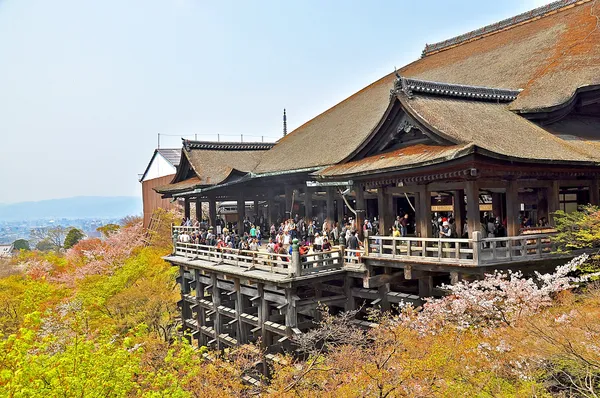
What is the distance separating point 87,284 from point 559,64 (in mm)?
24622

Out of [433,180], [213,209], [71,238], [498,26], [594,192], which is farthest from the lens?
[71,238]

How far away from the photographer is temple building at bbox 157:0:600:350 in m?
13.1

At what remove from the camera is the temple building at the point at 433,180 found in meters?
13.1

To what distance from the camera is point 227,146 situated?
3022 centimetres

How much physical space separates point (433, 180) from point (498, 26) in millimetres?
18222

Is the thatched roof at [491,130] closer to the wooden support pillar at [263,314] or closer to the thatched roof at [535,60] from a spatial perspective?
the thatched roof at [535,60]

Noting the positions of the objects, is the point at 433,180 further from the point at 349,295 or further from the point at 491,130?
the point at 349,295

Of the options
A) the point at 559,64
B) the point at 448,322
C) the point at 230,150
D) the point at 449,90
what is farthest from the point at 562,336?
the point at 230,150

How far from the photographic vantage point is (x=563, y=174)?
14.2m

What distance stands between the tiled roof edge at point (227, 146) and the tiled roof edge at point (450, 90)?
1610cm

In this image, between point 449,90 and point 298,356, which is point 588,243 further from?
point 298,356

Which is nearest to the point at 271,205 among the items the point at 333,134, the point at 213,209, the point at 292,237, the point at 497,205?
the point at 213,209

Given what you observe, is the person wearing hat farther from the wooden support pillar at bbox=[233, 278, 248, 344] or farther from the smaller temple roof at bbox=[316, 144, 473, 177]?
the wooden support pillar at bbox=[233, 278, 248, 344]

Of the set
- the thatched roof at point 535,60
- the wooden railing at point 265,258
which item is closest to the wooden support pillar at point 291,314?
the wooden railing at point 265,258
